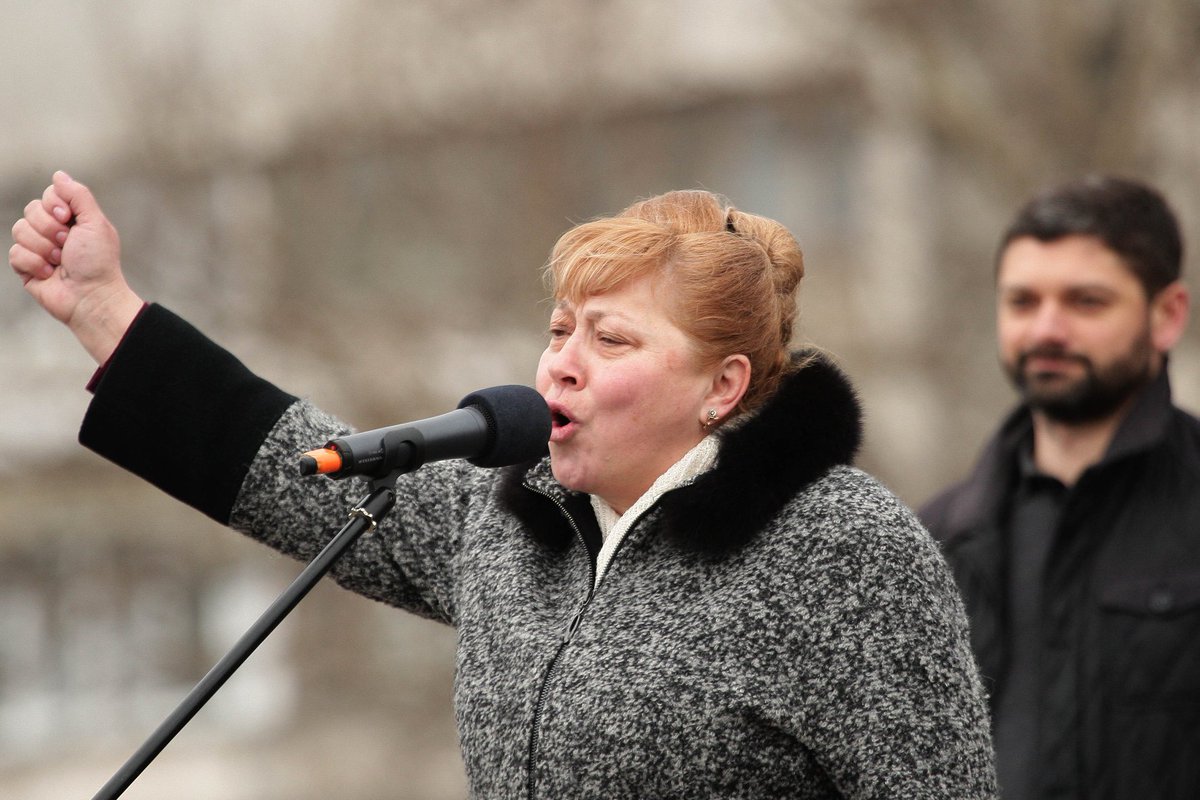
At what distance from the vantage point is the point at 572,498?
8.92 ft

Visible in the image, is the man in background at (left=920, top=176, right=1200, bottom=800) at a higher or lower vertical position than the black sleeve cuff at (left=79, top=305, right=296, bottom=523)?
lower

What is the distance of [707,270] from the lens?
102 inches

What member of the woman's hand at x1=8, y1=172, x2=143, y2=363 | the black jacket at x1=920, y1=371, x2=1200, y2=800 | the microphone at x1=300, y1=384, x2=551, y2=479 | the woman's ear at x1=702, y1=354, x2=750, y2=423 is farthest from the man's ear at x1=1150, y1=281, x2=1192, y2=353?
the woman's hand at x1=8, y1=172, x2=143, y2=363

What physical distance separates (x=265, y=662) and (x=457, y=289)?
295 centimetres

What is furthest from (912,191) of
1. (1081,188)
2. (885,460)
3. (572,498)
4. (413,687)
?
(572,498)

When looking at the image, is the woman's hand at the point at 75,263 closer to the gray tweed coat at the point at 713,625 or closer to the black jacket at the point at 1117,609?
the gray tweed coat at the point at 713,625

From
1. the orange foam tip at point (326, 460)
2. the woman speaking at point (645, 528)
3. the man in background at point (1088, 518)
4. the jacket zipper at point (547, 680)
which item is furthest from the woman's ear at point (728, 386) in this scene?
the man in background at point (1088, 518)

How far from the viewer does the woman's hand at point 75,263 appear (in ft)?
9.07

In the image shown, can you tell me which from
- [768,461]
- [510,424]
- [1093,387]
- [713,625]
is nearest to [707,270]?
[768,461]

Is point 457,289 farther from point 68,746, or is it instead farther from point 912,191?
point 68,746

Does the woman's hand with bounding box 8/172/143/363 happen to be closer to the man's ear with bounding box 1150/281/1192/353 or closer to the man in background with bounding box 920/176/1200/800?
the man in background with bounding box 920/176/1200/800

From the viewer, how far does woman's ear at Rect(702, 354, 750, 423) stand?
2.63 m

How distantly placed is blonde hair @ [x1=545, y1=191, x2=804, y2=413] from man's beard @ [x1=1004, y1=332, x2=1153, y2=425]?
127 cm

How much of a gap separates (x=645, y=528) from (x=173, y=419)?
780 millimetres
